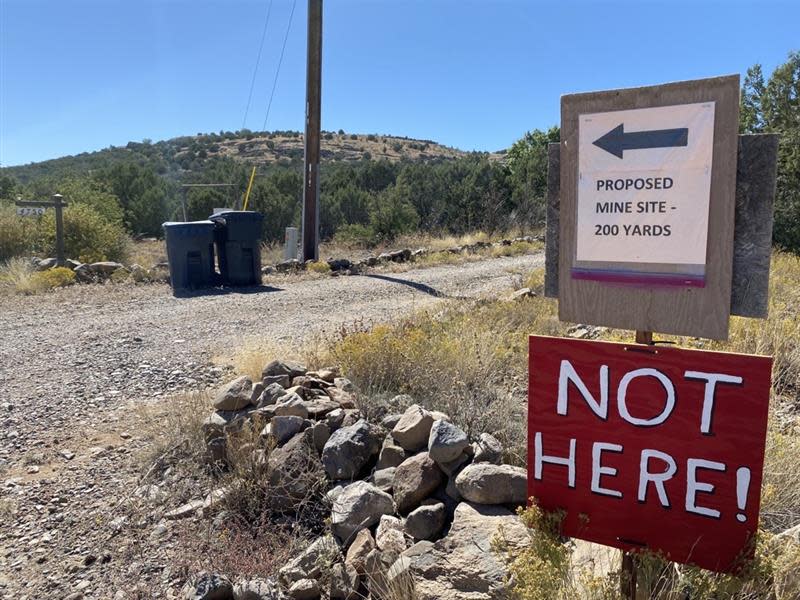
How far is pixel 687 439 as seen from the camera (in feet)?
7.21

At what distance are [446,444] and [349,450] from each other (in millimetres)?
648

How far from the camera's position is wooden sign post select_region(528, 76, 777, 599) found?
2127 mm

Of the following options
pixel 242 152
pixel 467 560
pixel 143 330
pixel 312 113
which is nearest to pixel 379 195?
pixel 312 113

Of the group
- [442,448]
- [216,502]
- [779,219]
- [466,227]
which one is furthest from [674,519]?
[466,227]

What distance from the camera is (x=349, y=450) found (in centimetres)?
368

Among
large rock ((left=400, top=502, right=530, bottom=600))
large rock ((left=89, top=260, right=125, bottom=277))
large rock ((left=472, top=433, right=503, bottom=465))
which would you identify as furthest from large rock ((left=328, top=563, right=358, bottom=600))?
large rock ((left=89, top=260, right=125, bottom=277))

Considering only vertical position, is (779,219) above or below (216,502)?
above

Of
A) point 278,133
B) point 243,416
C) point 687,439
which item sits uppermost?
point 278,133

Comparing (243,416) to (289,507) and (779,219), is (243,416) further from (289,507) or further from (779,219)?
(779,219)

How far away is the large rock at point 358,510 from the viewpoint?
10.5ft

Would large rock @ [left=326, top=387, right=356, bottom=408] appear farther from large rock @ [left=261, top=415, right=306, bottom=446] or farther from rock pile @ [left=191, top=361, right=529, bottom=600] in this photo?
large rock @ [left=261, top=415, right=306, bottom=446]

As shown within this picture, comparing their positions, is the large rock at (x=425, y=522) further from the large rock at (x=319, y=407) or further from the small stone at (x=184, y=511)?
the small stone at (x=184, y=511)

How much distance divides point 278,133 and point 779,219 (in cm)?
6062

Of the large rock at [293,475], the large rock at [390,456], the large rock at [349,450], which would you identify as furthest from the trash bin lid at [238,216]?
the large rock at [390,456]
